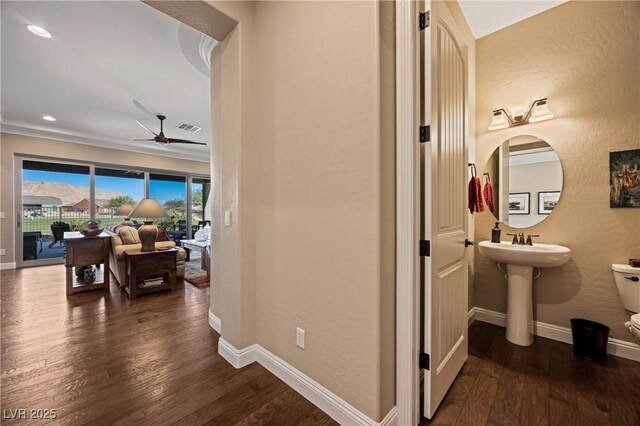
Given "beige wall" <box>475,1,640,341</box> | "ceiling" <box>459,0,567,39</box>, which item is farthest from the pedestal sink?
"ceiling" <box>459,0,567,39</box>

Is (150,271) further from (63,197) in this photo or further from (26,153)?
(26,153)

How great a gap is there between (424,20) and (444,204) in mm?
1043

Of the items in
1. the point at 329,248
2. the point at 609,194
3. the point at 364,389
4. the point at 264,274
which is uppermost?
the point at 609,194

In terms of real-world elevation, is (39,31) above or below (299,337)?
above

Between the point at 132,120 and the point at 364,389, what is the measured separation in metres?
5.93

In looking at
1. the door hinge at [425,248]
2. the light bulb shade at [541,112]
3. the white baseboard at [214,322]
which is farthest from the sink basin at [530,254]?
the white baseboard at [214,322]

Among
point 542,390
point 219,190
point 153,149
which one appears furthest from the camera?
point 153,149

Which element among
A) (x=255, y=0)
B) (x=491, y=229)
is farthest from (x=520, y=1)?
(x=255, y=0)

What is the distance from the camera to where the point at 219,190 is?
92.6 inches

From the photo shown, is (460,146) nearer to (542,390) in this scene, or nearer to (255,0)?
(542,390)

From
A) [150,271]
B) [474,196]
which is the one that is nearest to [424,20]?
[474,196]

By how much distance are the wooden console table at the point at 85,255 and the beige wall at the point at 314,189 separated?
2909 millimetres

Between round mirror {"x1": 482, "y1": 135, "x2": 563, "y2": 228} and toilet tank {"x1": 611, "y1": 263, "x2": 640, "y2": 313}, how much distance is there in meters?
0.65

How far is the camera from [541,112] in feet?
7.86
